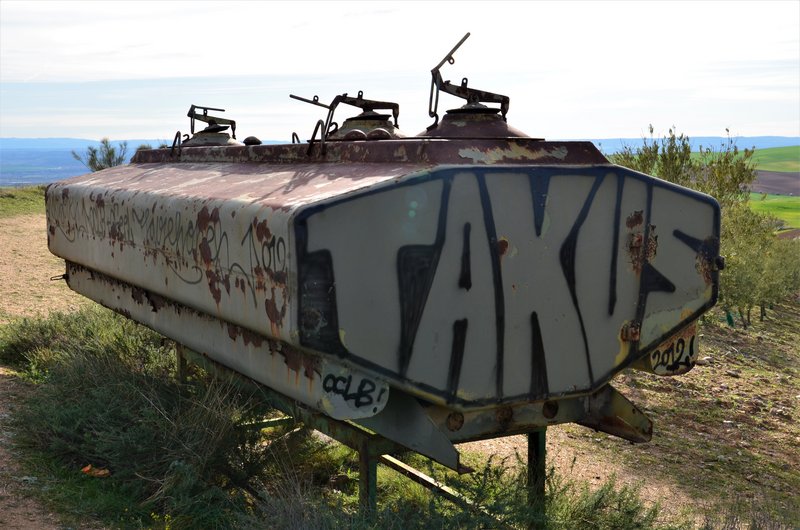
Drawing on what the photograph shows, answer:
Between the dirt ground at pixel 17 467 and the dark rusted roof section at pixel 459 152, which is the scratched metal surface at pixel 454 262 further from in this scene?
the dirt ground at pixel 17 467

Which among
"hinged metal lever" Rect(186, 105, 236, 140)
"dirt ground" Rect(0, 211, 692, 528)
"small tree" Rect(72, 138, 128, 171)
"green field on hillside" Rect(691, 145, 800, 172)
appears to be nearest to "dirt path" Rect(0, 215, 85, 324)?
"dirt ground" Rect(0, 211, 692, 528)

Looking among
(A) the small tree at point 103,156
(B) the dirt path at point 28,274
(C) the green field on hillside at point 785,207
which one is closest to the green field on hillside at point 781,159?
(C) the green field on hillside at point 785,207

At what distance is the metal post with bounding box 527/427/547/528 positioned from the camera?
17.3ft

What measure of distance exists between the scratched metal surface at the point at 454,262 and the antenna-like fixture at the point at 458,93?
670mm

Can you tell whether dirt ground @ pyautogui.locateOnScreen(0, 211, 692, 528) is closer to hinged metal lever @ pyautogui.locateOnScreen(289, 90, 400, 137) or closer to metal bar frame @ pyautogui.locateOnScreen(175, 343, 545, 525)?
metal bar frame @ pyautogui.locateOnScreen(175, 343, 545, 525)

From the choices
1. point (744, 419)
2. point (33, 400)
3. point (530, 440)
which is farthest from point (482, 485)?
point (744, 419)

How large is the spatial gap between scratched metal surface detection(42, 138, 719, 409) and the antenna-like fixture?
2.20 ft

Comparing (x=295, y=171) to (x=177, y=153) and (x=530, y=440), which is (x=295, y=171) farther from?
(x=177, y=153)

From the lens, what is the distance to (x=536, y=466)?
17.5ft

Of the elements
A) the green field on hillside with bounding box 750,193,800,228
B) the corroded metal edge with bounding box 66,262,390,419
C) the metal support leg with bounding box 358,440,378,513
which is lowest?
the green field on hillside with bounding box 750,193,800,228

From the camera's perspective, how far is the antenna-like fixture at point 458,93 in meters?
5.10

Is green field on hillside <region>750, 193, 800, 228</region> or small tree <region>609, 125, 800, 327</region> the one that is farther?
green field on hillside <region>750, 193, 800, 228</region>

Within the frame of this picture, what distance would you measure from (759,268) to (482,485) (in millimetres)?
11704

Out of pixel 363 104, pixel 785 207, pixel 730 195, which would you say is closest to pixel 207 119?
pixel 363 104
